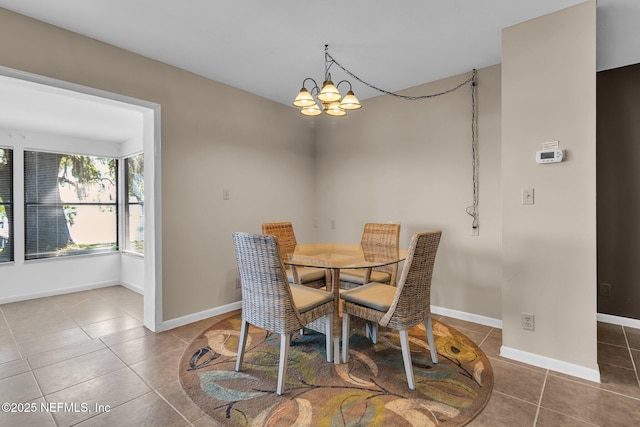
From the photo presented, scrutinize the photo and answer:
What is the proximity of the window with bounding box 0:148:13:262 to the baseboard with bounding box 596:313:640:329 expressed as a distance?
6948 millimetres

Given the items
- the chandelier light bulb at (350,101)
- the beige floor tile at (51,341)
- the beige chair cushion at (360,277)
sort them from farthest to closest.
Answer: the beige chair cushion at (360,277)
the beige floor tile at (51,341)
the chandelier light bulb at (350,101)

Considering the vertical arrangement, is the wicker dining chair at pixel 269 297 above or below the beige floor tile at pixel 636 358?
above

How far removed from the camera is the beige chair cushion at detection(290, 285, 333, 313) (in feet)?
6.75

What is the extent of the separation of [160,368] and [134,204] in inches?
130

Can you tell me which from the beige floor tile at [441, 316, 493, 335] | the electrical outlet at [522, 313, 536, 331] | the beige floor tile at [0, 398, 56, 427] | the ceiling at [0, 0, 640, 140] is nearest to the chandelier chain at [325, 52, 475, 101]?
the ceiling at [0, 0, 640, 140]

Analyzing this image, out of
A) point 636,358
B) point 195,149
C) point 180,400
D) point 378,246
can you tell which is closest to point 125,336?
point 180,400

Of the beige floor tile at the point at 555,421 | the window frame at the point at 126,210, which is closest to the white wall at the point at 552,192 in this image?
the beige floor tile at the point at 555,421

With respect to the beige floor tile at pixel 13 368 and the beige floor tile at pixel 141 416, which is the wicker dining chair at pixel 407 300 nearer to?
the beige floor tile at pixel 141 416

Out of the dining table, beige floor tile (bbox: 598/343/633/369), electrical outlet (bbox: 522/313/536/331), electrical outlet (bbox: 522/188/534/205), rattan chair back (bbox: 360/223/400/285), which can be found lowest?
beige floor tile (bbox: 598/343/633/369)

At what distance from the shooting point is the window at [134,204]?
182 inches

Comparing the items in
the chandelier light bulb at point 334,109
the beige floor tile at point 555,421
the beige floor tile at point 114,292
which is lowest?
the beige floor tile at point 114,292

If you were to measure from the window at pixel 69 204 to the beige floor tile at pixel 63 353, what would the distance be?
2494 mm

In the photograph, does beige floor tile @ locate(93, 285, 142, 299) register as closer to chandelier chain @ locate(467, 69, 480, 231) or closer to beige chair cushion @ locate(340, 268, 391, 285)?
beige chair cushion @ locate(340, 268, 391, 285)

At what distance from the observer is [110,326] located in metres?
3.07
